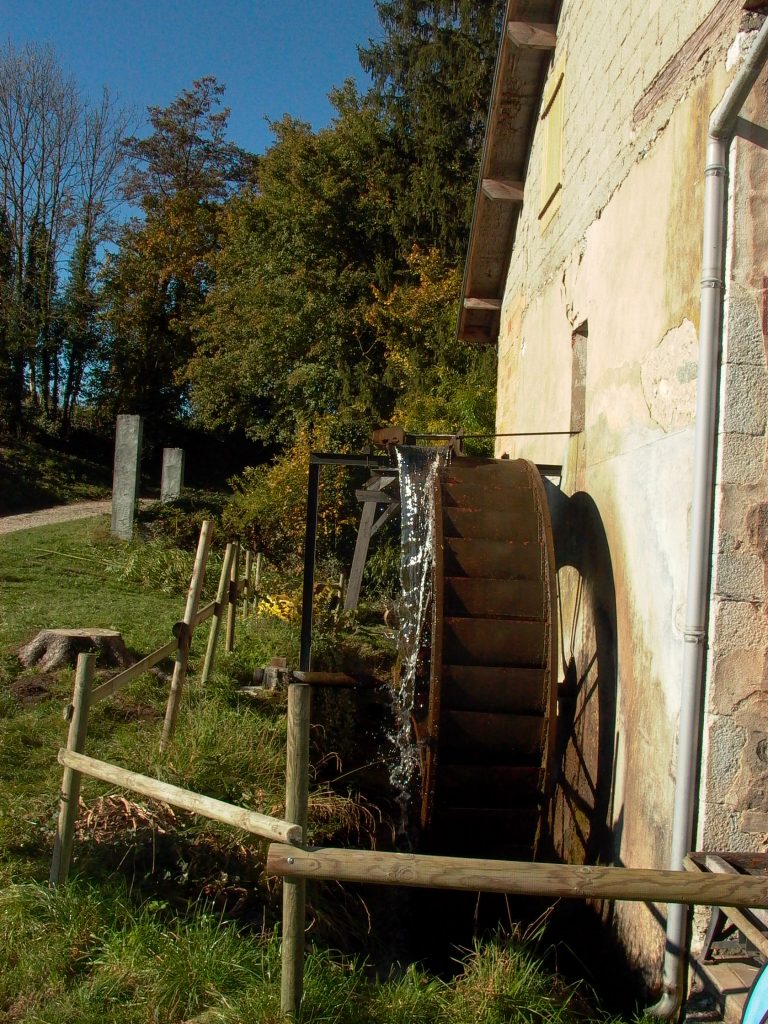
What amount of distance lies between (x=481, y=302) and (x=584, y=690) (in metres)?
5.52

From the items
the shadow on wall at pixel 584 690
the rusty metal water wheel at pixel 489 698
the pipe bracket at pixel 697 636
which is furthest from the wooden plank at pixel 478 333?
the pipe bracket at pixel 697 636

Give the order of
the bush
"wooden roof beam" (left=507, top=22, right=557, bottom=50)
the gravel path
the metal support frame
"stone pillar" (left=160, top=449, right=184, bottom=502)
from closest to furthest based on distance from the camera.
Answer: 1. the metal support frame
2. "wooden roof beam" (left=507, top=22, right=557, bottom=50)
3. the bush
4. the gravel path
5. "stone pillar" (left=160, top=449, right=184, bottom=502)

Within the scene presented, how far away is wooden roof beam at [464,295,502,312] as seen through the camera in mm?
9578

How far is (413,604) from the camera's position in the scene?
16.9ft

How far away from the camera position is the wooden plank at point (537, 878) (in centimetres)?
267

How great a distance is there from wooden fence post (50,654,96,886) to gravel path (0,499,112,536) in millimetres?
10860

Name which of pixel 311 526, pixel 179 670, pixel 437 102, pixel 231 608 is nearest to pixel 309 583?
pixel 311 526

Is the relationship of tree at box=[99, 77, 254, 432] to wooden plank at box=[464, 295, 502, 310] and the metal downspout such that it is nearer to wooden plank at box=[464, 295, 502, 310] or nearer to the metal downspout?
wooden plank at box=[464, 295, 502, 310]

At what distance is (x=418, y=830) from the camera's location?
5250 mm

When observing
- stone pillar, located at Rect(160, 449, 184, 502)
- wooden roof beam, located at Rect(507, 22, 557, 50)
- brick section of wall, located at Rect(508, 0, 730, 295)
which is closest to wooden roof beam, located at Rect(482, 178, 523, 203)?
brick section of wall, located at Rect(508, 0, 730, 295)

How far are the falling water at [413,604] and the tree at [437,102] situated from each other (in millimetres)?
12666

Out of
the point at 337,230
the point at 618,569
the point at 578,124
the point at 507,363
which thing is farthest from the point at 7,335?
the point at 618,569

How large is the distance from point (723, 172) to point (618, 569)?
2.04 m

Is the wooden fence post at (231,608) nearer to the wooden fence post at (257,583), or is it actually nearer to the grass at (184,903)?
the grass at (184,903)
